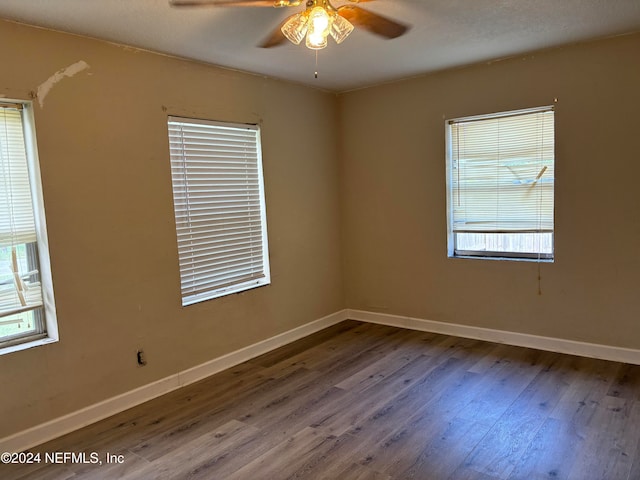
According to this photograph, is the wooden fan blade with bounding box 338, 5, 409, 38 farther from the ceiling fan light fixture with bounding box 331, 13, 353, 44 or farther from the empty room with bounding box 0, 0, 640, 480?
the ceiling fan light fixture with bounding box 331, 13, 353, 44

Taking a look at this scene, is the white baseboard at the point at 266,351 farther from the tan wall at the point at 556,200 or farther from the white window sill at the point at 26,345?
the white window sill at the point at 26,345

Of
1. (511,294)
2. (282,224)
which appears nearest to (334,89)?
(282,224)

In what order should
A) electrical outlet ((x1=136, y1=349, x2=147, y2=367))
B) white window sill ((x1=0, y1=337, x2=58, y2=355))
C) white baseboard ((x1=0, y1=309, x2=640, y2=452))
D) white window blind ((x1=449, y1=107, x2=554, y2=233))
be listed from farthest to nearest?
white window blind ((x1=449, y1=107, x2=554, y2=233))
electrical outlet ((x1=136, y1=349, x2=147, y2=367))
white baseboard ((x1=0, y1=309, x2=640, y2=452))
white window sill ((x1=0, y1=337, x2=58, y2=355))

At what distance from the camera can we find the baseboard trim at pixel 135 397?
2.58 metres

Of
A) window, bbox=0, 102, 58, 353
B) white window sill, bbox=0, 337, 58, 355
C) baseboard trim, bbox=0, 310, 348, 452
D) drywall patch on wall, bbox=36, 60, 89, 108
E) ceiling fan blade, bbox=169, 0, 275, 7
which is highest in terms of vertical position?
ceiling fan blade, bbox=169, 0, 275, 7

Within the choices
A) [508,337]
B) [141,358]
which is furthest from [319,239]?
[141,358]

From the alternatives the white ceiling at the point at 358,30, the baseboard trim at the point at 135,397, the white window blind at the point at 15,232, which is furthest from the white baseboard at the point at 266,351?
the white ceiling at the point at 358,30

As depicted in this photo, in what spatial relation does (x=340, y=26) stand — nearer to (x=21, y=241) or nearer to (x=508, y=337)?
(x=21, y=241)

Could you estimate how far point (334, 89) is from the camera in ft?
14.8

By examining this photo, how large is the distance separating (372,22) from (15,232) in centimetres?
238

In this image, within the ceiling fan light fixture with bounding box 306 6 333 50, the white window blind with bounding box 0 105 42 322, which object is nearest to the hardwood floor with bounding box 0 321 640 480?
the white window blind with bounding box 0 105 42 322

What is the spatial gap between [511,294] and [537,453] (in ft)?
5.63

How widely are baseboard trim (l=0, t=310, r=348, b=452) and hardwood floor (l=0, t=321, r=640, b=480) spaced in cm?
8

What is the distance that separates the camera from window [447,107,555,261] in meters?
3.63
